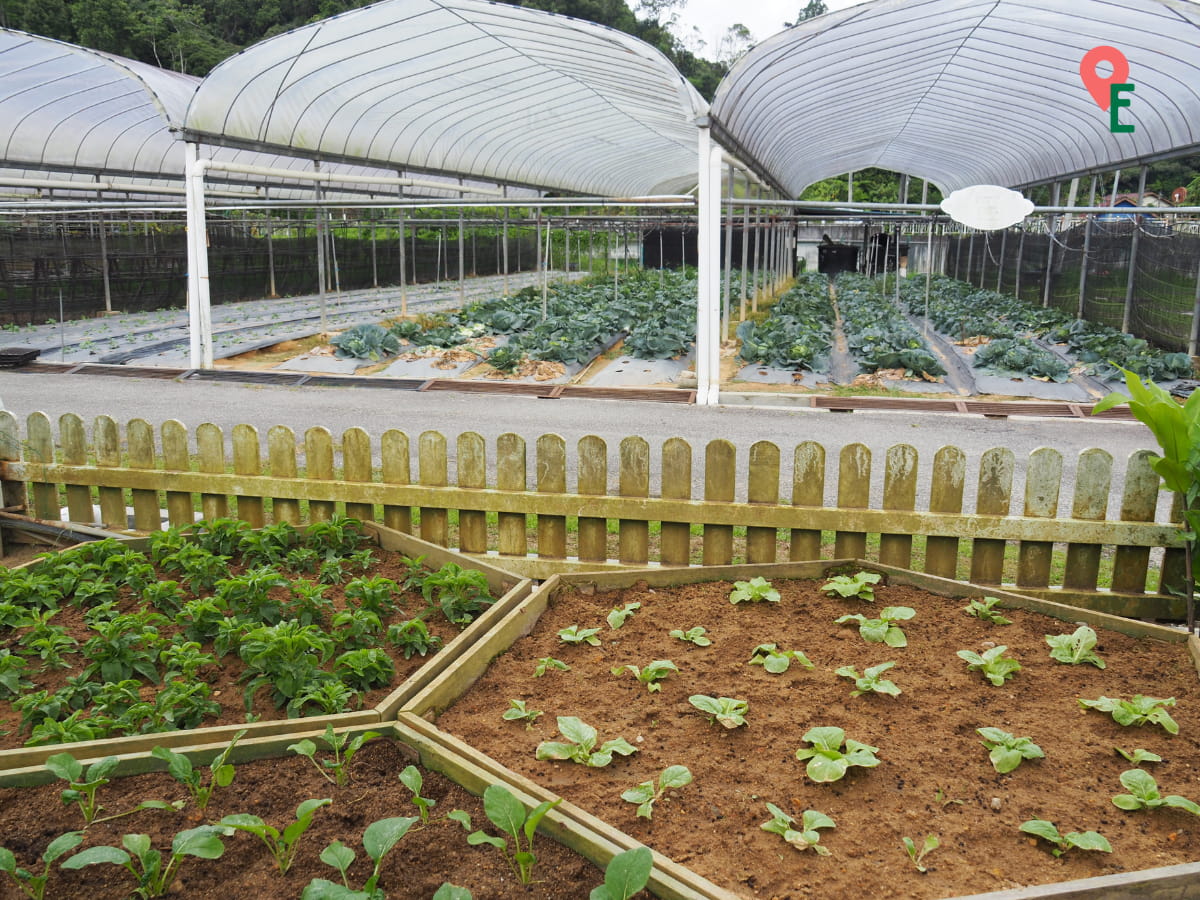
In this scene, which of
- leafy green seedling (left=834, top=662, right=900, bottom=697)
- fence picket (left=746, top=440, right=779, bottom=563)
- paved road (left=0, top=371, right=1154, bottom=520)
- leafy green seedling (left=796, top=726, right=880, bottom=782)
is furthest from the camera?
paved road (left=0, top=371, right=1154, bottom=520)

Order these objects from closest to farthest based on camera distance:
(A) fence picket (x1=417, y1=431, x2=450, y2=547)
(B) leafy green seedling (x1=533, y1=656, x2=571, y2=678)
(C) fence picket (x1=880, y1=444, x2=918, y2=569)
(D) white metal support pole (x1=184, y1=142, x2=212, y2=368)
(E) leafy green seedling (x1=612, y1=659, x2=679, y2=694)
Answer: (E) leafy green seedling (x1=612, y1=659, x2=679, y2=694) < (B) leafy green seedling (x1=533, y1=656, x2=571, y2=678) < (C) fence picket (x1=880, y1=444, x2=918, y2=569) < (A) fence picket (x1=417, y1=431, x2=450, y2=547) < (D) white metal support pole (x1=184, y1=142, x2=212, y2=368)

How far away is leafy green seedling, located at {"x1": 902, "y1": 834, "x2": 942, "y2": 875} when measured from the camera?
7.18 ft

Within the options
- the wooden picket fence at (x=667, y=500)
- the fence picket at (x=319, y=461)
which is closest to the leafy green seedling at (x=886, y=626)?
the wooden picket fence at (x=667, y=500)

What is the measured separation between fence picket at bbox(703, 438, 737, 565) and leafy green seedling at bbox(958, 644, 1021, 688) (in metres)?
1.18

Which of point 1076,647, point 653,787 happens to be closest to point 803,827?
point 653,787

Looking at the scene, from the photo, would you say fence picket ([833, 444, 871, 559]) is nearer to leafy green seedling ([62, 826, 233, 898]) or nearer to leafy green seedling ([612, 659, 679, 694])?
leafy green seedling ([612, 659, 679, 694])

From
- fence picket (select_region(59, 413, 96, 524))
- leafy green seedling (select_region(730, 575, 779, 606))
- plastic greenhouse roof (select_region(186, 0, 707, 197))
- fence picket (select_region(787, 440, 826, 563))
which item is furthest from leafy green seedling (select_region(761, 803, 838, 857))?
plastic greenhouse roof (select_region(186, 0, 707, 197))

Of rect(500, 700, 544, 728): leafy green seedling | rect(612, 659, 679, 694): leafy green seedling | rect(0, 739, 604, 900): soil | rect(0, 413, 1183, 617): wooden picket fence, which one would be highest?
rect(0, 413, 1183, 617): wooden picket fence

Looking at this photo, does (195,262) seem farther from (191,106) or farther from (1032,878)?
(1032,878)

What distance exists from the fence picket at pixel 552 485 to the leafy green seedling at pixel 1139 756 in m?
2.25

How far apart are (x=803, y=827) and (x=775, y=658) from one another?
87cm

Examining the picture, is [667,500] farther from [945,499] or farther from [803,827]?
[803,827]

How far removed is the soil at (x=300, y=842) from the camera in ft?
6.83

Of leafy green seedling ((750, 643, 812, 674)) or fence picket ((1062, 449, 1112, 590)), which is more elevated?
fence picket ((1062, 449, 1112, 590))
